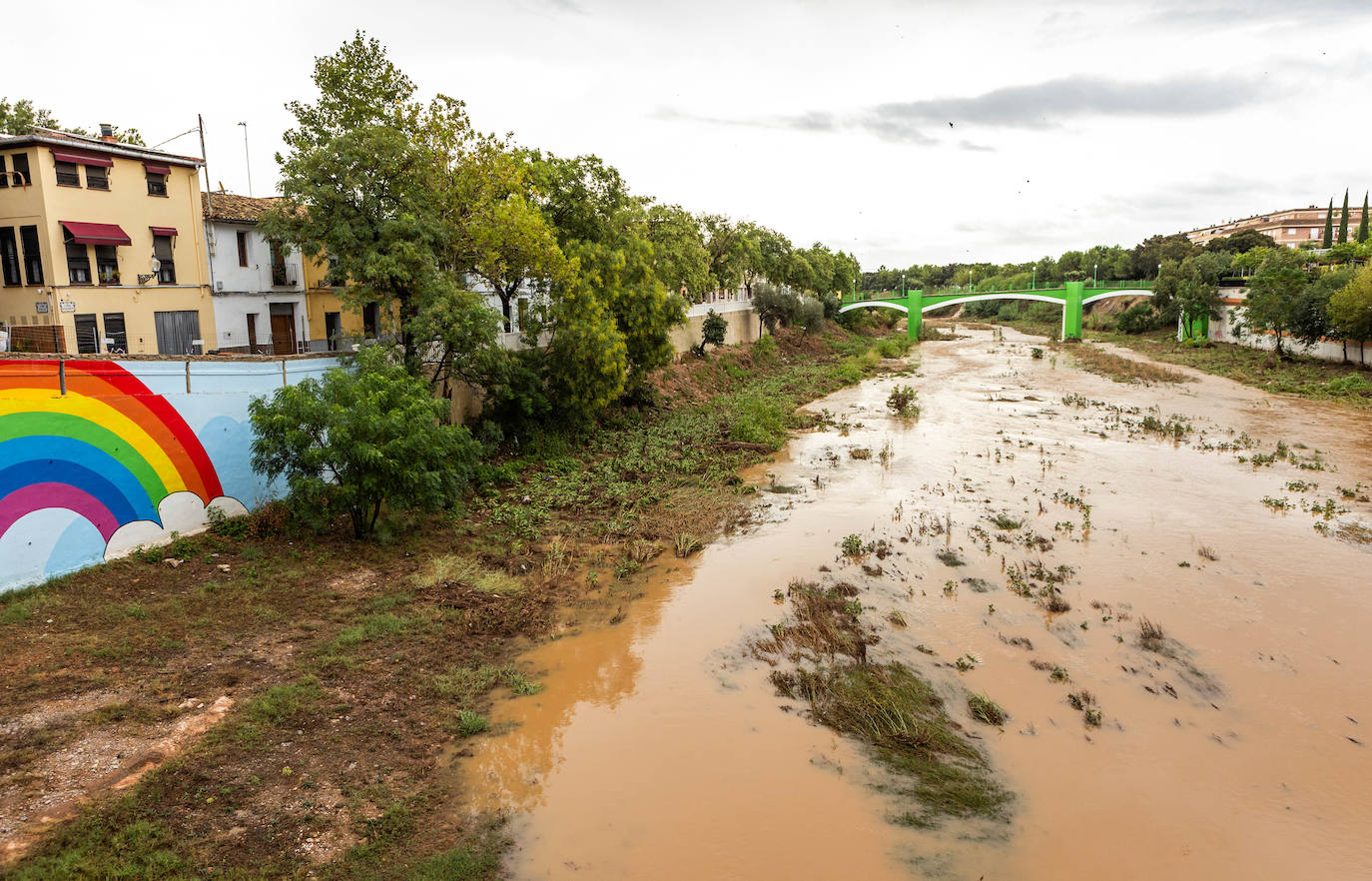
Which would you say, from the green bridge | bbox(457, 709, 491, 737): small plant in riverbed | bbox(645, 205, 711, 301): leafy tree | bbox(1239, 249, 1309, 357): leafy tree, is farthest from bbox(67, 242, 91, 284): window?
the green bridge

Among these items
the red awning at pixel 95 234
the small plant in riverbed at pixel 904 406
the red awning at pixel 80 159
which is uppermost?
the red awning at pixel 80 159

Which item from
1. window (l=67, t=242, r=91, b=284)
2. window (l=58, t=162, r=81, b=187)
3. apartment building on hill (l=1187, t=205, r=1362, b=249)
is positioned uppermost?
apartment building on hill (l=1187, t=205, r=1362, b=249)

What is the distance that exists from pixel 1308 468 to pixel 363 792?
27.4m

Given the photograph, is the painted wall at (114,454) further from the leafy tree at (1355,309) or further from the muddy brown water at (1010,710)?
the leafy tree at (1355,309)

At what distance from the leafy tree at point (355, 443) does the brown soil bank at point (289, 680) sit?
4.22ft

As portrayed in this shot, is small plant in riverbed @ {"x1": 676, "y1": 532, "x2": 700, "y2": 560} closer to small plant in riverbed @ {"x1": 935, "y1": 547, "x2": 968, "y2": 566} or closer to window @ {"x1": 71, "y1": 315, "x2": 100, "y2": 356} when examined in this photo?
small plant in riverbed @ {"x1": 935, "y1": 547, "x2": 968, "y2": 566}

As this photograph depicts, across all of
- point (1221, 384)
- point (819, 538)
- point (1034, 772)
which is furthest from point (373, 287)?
point (1221, 384)

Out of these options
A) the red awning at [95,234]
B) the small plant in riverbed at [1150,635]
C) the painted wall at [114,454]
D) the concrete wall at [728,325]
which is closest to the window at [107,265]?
the red awning at [95,234]

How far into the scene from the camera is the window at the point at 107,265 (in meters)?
24.2

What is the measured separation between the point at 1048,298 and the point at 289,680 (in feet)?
263

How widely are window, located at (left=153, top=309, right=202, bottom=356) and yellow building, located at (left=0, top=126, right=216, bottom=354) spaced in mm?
34

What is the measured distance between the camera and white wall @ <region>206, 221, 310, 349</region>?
2711cm

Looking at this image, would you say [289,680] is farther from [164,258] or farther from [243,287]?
[243,287]

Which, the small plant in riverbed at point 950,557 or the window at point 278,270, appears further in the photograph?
the window at point 278,270
